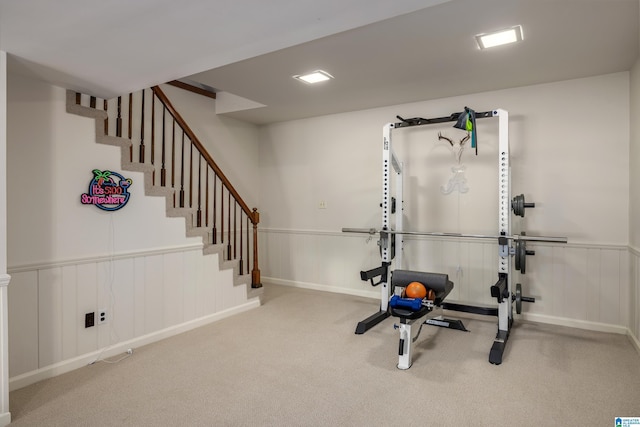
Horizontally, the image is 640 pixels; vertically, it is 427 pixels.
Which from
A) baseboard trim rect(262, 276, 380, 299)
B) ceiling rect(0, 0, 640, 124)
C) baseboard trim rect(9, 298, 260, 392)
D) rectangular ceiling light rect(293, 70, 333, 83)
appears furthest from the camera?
baseboard trim rect(262, 276, 380, 299)

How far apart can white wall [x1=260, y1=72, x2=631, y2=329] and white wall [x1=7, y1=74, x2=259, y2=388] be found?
90.3 inches

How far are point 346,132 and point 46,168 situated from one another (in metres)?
3.48

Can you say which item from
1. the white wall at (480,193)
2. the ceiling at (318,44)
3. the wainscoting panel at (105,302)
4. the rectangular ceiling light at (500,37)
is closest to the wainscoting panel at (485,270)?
the white wall at (480,193)

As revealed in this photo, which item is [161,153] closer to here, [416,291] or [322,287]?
[322,287]

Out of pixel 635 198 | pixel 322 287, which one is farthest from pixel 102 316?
pixel 635 198

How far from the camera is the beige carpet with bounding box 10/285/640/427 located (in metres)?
2.29

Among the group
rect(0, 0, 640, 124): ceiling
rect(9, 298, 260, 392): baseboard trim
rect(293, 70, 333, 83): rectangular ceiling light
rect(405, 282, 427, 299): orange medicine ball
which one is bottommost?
rect(9, 298, 260, 392): baseboard trim

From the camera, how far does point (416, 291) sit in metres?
3.26

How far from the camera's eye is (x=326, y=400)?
2.47 metres

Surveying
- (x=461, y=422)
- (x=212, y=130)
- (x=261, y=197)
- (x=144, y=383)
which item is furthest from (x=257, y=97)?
(x=461, y=422)

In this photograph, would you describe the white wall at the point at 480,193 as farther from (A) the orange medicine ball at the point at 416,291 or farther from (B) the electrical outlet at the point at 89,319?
(B) the electrical outlet at the point at 89,319

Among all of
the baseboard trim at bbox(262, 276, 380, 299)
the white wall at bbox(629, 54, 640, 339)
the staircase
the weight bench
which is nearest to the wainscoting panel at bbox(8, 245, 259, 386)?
the staircase

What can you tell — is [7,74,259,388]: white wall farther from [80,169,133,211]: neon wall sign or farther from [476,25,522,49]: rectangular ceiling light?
[476,25,522,49]: rectangular ceiling light

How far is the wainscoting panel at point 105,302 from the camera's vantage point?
2730mm
